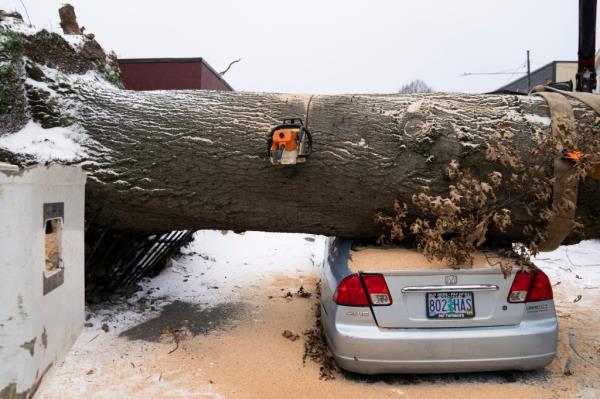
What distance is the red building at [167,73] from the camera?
9.20m

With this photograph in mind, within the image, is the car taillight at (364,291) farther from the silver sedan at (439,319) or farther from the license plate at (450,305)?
the license plate at (450,305)

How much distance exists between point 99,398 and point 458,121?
123 inches

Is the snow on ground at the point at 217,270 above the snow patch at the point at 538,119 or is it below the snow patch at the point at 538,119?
below

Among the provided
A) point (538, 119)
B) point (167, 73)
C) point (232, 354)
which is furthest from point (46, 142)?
point (167, 73)

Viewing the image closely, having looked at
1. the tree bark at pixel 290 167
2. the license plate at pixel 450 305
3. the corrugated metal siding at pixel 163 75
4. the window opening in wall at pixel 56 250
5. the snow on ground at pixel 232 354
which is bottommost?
the snow on ground at pixel 232 354

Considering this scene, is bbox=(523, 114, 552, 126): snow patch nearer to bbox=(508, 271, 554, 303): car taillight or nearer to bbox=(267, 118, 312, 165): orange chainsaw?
bbox=(508, 271, 554, 303): car taillight

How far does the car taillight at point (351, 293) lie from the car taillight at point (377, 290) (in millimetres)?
42

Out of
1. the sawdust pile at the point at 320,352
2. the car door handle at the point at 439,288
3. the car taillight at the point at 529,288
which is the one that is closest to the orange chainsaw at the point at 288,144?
the car door handle at the point at 439,288

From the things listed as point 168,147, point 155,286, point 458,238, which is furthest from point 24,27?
point 458,238

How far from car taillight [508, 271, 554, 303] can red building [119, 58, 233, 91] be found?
24.6 ft

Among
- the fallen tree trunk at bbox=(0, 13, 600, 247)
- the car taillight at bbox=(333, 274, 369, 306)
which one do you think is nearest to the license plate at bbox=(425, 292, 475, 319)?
the car taillight at bbox=(333, 274, 369, 306)

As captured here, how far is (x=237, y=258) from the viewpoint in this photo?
21.9 ft

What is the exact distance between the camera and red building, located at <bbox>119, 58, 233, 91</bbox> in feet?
30.2

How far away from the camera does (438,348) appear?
2947 mm
